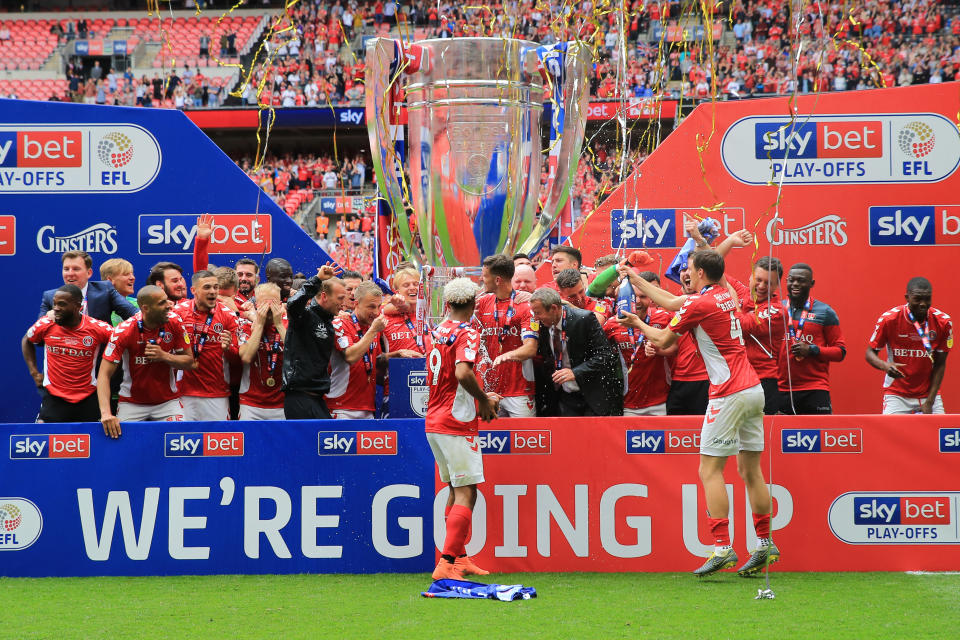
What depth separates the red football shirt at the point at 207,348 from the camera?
760 cm

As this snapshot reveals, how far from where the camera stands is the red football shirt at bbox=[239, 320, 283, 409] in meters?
7.60

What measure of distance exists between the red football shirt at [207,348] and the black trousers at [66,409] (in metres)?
0.64

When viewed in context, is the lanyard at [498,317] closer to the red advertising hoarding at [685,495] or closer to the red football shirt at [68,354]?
the red advertising hoarding at [685,495]

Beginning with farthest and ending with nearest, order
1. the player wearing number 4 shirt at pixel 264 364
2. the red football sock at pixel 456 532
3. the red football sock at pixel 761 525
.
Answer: the player wearing number 4 shirt at pixel 264 364, the red football sock at pixel 761 525, the red football sock at pixel 456 532

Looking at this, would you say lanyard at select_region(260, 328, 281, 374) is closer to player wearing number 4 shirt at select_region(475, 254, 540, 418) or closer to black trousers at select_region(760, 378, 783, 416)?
player wearing number 4 shirt at select_region(475, 254, 540, 418)

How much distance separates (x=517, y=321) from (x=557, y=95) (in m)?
1.70

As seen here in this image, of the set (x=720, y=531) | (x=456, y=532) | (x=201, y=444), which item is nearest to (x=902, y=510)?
(x=720, y=531)

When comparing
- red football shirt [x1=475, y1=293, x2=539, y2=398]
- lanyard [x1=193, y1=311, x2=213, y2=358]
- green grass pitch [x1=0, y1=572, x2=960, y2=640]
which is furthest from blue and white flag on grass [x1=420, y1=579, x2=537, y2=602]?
lanyard [x1=193, y1=311, x2=213, y2=358]

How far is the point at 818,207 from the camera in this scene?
9.62 metres

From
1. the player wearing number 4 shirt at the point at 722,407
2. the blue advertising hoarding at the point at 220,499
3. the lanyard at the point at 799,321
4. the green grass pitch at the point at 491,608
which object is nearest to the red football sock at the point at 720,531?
the player wearing number 4 shirt at the point at 722,407

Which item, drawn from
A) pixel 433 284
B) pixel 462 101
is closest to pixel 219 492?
pixel 433 284

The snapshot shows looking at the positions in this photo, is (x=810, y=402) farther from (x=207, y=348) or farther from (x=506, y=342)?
(x=207, y=348)

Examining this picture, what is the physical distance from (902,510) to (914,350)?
2222mm

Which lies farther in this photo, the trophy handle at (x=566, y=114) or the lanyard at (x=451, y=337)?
the trophy handle at (x=566, y=114)
